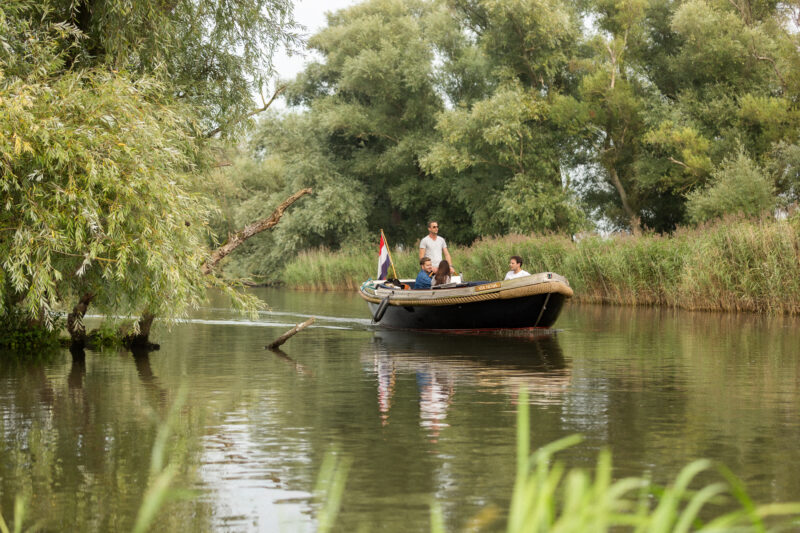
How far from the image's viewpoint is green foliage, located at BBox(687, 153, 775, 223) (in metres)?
30.6

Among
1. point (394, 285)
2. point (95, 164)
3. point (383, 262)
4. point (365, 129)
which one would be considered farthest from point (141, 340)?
point (365, 129)

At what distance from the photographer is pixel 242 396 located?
35.3ft

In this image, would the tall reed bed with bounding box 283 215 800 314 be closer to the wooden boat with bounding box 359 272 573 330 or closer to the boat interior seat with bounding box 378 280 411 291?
the wooden boat with bounding box 359 272 573 330

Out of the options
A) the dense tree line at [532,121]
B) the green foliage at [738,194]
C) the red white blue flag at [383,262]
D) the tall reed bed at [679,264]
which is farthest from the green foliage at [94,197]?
the dense tree line at [532,121]

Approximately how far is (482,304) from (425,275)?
1.47 meters

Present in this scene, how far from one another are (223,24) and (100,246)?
5.98 metres

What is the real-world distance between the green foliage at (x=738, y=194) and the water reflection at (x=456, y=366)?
1435 centimetres

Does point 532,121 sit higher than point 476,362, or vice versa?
point 532,121

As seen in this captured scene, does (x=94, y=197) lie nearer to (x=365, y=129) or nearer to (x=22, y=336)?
(x=22, y=336)

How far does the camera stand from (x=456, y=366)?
44.7 ft

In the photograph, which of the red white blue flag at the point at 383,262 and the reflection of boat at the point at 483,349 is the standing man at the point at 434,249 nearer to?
the reflection of boat at the point at 483,349

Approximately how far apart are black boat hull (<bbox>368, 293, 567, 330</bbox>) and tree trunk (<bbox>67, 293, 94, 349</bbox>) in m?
6.35

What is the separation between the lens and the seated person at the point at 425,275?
19516mm

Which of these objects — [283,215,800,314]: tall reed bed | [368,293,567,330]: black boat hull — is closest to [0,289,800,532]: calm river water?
[368,293,567,330]: black boat hull
